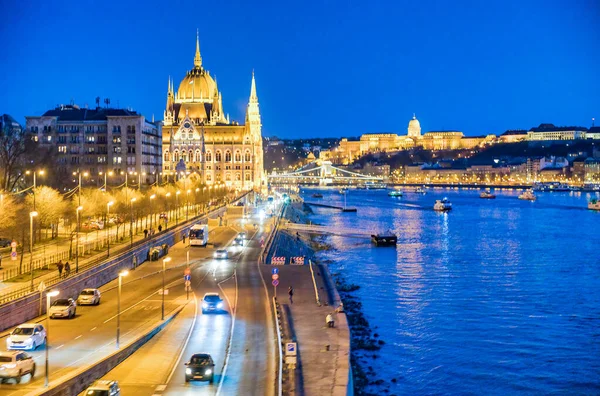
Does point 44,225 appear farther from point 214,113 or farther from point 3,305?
point 214,113

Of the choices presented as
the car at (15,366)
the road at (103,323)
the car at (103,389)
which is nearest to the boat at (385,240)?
the road at (103,323)

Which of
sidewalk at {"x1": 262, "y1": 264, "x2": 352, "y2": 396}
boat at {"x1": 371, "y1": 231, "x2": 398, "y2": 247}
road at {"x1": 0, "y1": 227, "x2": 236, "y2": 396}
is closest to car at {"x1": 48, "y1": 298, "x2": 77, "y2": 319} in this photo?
road at {"x1": 0, "y1": 227, "x2": 236, "y2": 396}

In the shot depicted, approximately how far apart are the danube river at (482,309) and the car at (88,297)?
35.3ft

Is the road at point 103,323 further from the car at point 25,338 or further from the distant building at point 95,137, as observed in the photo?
the distant building at point 95,137

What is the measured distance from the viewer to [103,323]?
23672mm

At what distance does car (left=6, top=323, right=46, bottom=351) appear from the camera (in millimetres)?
19656

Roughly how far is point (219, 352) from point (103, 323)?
4.78 meters

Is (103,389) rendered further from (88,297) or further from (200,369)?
(88,297)

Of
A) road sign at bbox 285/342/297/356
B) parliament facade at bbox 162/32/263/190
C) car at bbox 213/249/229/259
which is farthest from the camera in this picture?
parliament facade at bbox 162/32/263/190

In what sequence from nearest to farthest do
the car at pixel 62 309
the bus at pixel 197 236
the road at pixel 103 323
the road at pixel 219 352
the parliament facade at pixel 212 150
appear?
1. the road at pixel 219 352
2. the road at pixel 103 323
3. the car at pixel 62 309
4. the bus at pixel 197 236
5. the parliament facade at pixel 212 150

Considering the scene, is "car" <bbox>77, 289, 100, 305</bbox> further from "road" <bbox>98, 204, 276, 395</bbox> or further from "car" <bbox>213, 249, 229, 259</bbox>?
"car" <bbox>213, 249, 229, 259</bbox>

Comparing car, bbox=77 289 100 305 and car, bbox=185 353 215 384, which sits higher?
car, bbox=77 289 100 305

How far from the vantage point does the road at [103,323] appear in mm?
18344

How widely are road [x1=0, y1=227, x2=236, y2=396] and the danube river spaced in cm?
872
